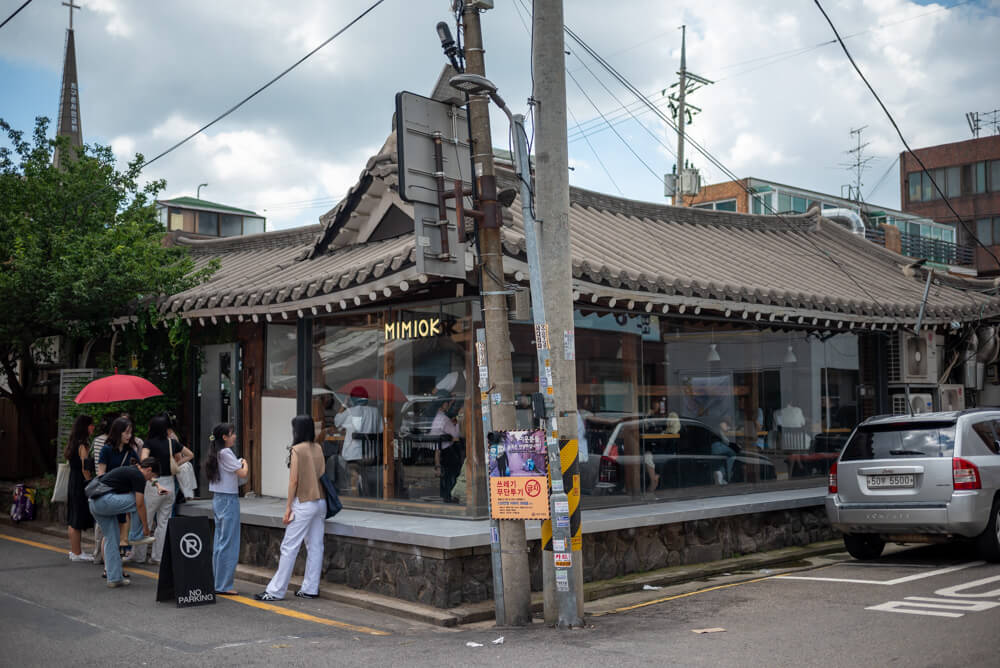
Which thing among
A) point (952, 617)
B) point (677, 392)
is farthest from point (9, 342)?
point (952, 617)

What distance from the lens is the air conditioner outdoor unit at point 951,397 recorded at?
1664 cm

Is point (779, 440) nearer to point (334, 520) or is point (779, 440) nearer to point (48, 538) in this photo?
point (334, 520)

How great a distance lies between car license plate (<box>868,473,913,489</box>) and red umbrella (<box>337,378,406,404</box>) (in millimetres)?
5572

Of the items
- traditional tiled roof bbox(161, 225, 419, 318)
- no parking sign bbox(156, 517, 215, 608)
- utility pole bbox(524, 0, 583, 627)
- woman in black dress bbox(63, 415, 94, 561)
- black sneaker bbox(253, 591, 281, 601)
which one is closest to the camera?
utility pole bbox(524, 0, 583, 627)

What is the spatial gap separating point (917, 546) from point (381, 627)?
7.90 metres

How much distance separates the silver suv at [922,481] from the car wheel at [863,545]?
6 centimetres

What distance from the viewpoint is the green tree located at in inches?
529

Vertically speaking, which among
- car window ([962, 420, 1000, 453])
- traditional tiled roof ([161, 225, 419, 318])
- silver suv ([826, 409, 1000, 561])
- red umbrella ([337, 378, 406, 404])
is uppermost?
traditional tiled roof ([161, 225, 419, 318])

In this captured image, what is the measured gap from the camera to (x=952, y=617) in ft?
25.7

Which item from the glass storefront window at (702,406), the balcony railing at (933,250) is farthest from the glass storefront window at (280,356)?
the balcony railing at (933,250)

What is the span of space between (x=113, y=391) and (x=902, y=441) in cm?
981

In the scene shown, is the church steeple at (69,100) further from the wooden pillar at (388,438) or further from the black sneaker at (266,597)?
the black sneaker at (266,597)

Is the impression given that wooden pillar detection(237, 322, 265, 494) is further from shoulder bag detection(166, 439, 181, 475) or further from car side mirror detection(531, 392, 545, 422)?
car side mirror detection(531, 392, 545, 422)

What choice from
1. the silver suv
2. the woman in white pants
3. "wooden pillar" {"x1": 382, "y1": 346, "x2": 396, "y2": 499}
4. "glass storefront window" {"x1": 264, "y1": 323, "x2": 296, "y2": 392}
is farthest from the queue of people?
the silver suv
